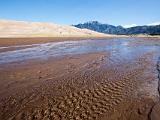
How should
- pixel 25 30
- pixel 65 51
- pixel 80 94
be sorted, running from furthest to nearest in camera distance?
pixel 25 30, pixel 65 51, pixel 80 94

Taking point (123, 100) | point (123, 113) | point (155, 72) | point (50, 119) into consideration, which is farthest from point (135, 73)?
point (50, 119)

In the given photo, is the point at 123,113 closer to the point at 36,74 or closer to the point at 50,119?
the point at 50,119

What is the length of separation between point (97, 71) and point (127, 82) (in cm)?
295

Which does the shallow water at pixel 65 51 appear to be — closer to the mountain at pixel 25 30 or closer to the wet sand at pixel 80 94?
the wet sand at pixel 80 94

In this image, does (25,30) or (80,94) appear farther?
(25,30)

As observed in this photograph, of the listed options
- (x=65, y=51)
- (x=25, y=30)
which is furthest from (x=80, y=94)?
(x=25, y=30)

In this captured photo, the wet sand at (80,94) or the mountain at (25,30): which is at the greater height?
the wet sand at (80,94)

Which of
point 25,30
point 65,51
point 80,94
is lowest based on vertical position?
point 25,30

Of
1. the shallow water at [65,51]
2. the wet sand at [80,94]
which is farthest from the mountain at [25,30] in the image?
the wet sand at [80,94]

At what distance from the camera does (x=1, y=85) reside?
10867 mm

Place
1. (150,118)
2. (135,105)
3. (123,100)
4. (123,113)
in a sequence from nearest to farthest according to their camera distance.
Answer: (150,118)
(123,113)
(135,105)
(123,100)

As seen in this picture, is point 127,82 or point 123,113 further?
point 127,82

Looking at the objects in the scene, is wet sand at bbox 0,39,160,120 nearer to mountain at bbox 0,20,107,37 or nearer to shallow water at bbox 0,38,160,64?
shallow water at bbox 0,38,160,64

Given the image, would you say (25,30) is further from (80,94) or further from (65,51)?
(80,94)
